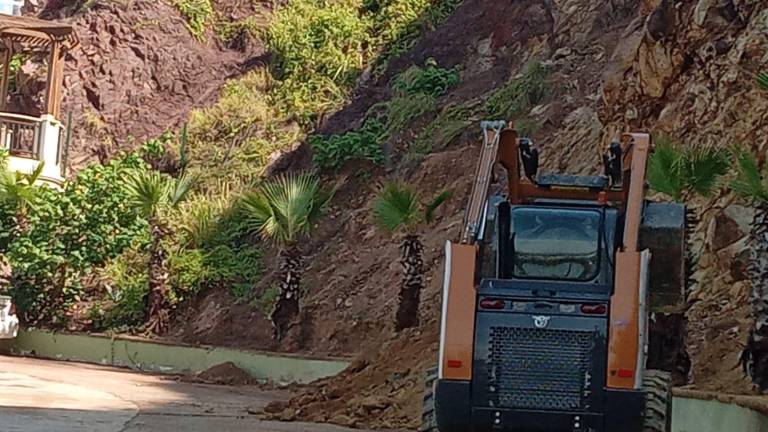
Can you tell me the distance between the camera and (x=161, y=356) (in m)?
27.8

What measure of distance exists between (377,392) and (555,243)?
8310 millimetres

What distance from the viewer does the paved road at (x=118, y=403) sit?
1434 cm

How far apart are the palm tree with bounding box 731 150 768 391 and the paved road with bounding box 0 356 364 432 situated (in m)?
5.27

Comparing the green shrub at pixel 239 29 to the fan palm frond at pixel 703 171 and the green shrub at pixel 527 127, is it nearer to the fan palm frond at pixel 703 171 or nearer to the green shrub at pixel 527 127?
the green shrub at pixel 527 127

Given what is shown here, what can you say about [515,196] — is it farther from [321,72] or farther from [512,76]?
[321,72]

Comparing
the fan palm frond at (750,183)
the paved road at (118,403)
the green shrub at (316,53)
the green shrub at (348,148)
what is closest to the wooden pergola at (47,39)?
the green shrub at (316,53)

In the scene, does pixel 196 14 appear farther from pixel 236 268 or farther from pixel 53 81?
pixel 236 268

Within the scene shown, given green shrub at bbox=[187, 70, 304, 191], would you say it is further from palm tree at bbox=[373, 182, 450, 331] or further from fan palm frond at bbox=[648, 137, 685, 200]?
fan palm frond at bbox=[648, 137, 685, 200]

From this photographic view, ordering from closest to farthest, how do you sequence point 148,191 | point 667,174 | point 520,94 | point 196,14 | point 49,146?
point 667,174 → point 148,191 → point 520,94 → point 49,146 → point 196,14

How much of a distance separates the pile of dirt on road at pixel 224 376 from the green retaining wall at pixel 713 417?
40.9 feet

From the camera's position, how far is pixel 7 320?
2883 cm

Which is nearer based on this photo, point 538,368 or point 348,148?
point 538,368

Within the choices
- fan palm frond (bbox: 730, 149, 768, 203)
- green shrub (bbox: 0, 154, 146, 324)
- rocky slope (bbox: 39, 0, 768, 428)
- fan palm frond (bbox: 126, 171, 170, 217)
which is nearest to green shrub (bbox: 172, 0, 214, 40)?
rocky slope (bbox: 39, 0, 768, 428)

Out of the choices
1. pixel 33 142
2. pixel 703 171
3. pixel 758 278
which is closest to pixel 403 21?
pixel 33 142
